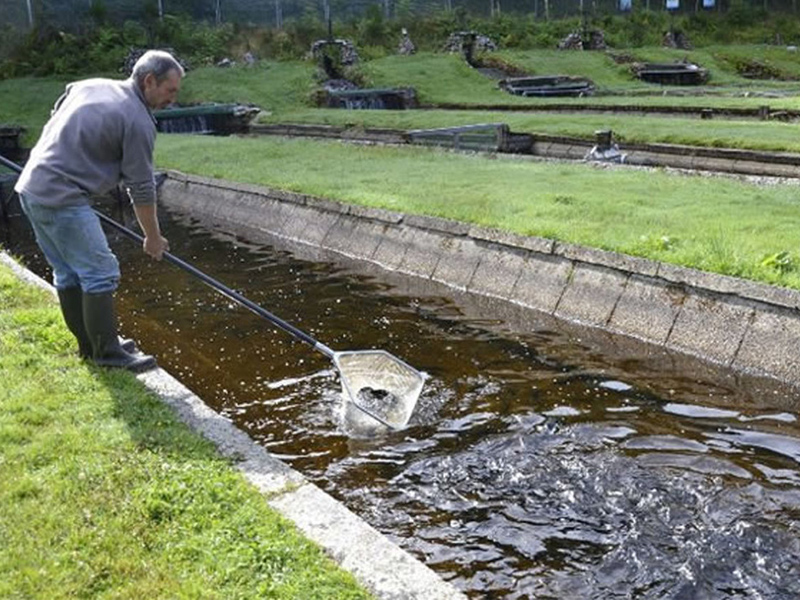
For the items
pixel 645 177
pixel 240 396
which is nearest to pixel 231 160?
pixel 645 177

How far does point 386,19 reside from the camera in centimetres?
3959

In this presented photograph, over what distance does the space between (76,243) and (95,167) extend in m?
0.54

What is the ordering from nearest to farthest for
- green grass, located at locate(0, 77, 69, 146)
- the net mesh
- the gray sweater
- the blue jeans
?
the gray sweater < the blue jeans < the net mesh < green grass, located at locate(0, 77, 69, 146)

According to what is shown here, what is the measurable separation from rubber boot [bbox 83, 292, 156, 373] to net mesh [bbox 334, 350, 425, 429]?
1.42 metres

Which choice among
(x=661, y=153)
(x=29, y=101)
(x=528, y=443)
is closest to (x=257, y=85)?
(x=29, y=101)

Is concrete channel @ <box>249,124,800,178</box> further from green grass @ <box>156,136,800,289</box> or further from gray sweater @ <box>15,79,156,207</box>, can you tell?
A: gray sweater @ <box>15,79,156,207</box>

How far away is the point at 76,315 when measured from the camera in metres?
6.17

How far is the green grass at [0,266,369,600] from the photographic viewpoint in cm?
353

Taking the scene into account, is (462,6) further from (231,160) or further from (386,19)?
(231,160)

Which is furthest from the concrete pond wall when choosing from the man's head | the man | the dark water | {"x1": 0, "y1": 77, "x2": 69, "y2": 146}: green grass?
{"x1": 0, "y1": 77, "x2": 69, "y2": 146}: green grass

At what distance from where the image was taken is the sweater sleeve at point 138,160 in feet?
17.9

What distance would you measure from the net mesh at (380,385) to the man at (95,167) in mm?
1633

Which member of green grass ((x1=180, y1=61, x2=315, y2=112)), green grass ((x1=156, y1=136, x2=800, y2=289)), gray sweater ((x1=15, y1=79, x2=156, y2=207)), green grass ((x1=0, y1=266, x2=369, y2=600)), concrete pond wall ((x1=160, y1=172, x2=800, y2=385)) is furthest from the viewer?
green grass ((x1=180, y1=61, x2=315, y2=112))

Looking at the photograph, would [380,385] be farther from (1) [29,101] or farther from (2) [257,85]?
(2) [257,85]
